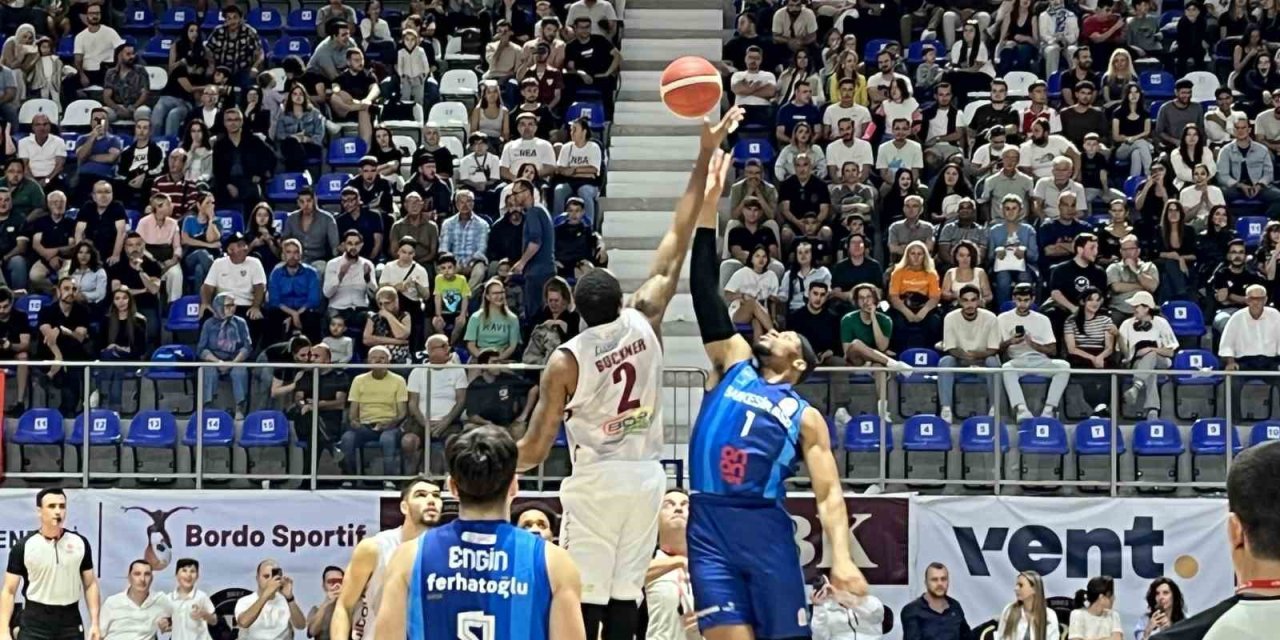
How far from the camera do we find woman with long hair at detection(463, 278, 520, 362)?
65.6 feet

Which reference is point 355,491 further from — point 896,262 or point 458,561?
point 458,561

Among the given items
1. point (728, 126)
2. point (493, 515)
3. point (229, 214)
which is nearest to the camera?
point (493, 515)

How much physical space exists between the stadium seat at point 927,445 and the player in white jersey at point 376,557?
9.10m

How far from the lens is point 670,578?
13109 millimetres

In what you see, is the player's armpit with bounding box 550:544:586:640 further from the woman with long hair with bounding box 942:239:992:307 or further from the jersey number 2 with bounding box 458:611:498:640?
the woman with long hair with bounding box 942:239:992:307

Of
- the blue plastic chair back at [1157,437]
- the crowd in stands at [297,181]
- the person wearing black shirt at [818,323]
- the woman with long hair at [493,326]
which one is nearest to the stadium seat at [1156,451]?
the blue plastic chair back at [1157,437]

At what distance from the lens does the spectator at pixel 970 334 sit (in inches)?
780

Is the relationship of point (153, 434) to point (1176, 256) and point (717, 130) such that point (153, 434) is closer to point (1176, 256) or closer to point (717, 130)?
point (1176, 256)

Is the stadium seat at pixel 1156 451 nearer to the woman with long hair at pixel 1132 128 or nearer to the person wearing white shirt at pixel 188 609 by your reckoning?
the woman with long hair at pixel 1132 128

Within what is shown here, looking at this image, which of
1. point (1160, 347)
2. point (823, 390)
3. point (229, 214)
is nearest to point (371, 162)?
point (229, 214)

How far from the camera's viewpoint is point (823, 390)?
18.7 metres

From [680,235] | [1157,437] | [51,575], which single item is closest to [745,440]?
[680,235]

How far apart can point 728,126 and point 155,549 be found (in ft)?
37.1

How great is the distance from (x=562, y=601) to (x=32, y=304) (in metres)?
15.9
